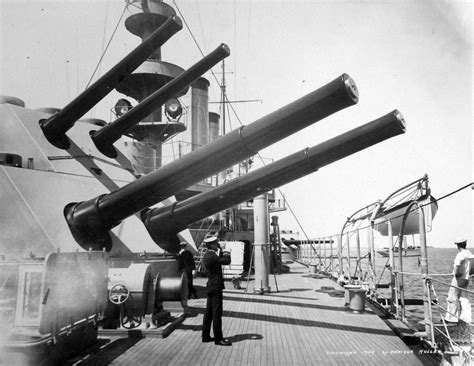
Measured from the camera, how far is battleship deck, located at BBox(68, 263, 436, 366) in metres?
3.71

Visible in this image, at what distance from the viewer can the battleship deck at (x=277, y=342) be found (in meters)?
3.71

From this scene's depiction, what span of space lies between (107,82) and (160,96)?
0.68 m

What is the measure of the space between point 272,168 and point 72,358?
270cm

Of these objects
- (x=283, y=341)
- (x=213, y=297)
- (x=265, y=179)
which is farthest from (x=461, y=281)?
(x=213, y=297)

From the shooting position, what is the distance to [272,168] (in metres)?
4.59

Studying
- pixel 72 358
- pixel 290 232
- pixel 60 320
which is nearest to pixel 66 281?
pixel 60 320

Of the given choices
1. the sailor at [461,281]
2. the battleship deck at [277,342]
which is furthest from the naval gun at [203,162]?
the sailor at [461,281]

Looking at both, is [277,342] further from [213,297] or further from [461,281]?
[461,281]

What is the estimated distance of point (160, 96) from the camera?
5281 mm

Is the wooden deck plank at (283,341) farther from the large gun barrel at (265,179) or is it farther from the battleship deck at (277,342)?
the large gun barrel at (265,179)

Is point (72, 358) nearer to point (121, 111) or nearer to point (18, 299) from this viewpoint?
point (18, 299)

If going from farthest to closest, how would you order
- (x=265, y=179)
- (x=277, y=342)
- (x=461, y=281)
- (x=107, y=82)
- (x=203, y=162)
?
1. (x=461, y=281)
2. (x=107, y=82)
3. (x=265, y=179)
4. (x=277, y=342)
5. (x=203, y=162)

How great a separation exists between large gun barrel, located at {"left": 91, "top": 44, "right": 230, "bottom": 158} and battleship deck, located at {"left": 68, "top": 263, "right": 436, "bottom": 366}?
276 cm

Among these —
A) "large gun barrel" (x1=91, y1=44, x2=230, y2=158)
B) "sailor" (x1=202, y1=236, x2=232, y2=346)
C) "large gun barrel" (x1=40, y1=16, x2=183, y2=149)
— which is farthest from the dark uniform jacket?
"large gun barrel" (x1=40, y1=16, x2=183, y2=149)
